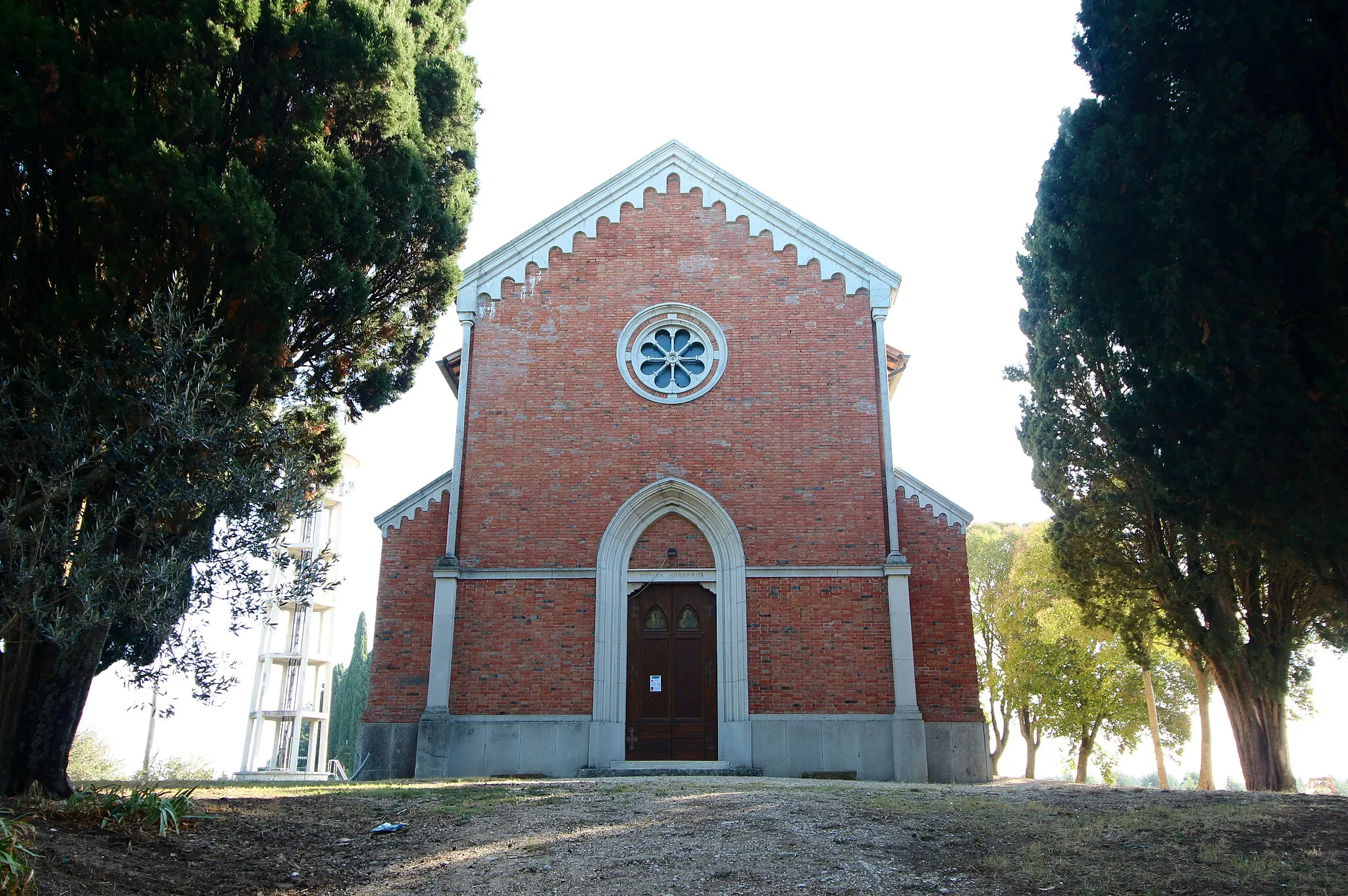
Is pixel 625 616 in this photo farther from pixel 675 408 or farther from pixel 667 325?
pixel 667 325

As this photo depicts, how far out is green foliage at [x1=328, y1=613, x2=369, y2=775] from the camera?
60688mm

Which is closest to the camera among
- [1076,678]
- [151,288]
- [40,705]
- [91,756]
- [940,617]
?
[40,705]

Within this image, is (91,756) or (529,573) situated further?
(91,756)

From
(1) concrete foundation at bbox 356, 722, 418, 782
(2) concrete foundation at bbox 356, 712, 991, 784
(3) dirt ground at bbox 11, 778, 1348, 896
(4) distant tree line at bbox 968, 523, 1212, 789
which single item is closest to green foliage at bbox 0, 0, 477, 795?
(3) dirt ground at bbox 11, 778, 1348, 896

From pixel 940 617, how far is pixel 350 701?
175 ft

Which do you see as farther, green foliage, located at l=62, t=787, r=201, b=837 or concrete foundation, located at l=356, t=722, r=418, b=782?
concrete foundation, located at l=356, t=722, r=418, b=782

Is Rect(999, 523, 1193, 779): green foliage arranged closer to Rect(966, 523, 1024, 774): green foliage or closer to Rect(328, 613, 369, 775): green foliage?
Rect(966, 523, 1024, 774): green foliage

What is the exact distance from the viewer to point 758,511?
16891mm

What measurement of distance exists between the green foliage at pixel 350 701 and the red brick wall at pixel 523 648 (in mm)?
47449

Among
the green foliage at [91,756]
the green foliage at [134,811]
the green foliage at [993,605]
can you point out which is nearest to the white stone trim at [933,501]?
the green foliage at [134,811]

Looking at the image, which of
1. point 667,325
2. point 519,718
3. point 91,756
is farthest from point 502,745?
point 91,756

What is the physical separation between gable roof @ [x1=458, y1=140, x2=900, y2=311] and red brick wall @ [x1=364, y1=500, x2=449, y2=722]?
175 inches

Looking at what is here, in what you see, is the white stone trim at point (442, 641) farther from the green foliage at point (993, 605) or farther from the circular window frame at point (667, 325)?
the green foliage at point (993, 605)

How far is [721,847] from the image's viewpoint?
24.7ft
